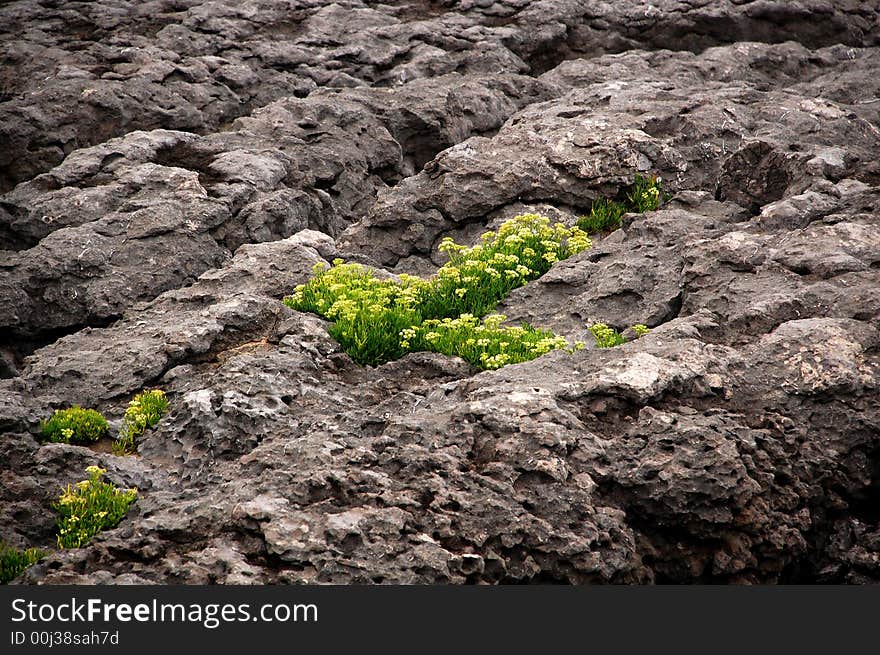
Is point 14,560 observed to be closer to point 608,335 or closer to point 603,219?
point 608,335

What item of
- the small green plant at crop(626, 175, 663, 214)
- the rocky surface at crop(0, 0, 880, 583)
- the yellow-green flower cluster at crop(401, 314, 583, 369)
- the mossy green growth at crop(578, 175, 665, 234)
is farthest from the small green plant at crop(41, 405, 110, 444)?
the small green plant at crop(626, 175, 663, 214)

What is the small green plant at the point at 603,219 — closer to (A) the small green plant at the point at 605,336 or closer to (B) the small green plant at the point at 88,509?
(A) the small green plant at the point at 605,336

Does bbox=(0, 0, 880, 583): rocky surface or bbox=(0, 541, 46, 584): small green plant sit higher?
bbox=(0, 0, 880, 583): rocky surface

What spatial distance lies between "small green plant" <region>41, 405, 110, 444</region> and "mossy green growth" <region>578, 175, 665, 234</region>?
24.4ft

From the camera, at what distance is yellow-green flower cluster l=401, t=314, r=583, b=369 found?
31.3 ft

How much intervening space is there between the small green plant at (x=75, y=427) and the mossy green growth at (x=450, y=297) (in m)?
2.76

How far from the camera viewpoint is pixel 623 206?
43.3ft

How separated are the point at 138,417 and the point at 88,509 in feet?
4.90

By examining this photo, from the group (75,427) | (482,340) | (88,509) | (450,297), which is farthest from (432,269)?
(88,509)

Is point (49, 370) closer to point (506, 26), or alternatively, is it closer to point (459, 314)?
point (459, 314)

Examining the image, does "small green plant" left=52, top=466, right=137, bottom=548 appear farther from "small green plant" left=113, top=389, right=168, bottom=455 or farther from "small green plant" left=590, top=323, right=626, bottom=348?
"small green plant" left=590, top=323, right=626, bottom=348

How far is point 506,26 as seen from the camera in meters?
19.1

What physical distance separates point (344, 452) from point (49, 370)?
14.7 feet

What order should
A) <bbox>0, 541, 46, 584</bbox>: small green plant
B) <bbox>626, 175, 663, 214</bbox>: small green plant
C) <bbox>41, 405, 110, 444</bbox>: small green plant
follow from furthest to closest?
<bbox>626, 175, 663, 214</bbox>: small green plant < <bbox>41, 405, 110, 444</bbox>: small green plant < <bbox>0, 541, 46, 584</bbox>: small green plant
